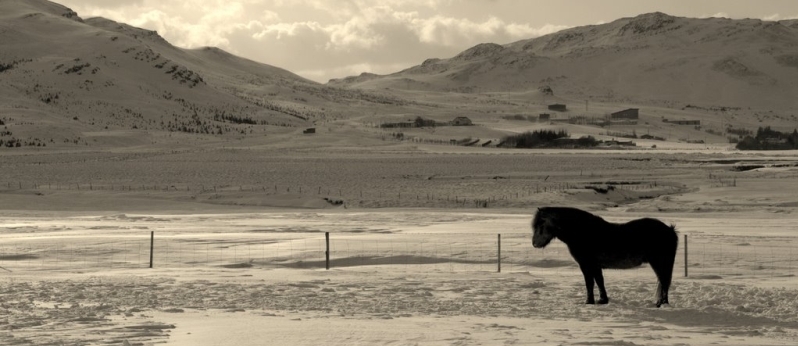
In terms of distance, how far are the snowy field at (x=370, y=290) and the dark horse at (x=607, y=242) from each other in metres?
0.48

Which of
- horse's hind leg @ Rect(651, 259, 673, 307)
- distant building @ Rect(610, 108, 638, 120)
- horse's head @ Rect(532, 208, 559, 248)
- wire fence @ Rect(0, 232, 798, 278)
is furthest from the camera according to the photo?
distant building @ Rect(610, 108, 638, 120)

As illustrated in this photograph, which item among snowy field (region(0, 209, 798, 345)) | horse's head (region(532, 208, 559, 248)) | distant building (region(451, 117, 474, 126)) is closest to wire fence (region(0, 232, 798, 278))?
snowy field (region(0, 209, 798, 345))

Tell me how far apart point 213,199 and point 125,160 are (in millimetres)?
28175

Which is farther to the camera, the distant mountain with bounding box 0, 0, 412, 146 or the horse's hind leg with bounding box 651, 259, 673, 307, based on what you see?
the distant mountain with bounding box 0, 0, 412, 146

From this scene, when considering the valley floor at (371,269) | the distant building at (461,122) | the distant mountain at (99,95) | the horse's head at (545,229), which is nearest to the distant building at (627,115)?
the distant building at (461,122)

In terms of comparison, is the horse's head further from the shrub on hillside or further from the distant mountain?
the shrub on hillside

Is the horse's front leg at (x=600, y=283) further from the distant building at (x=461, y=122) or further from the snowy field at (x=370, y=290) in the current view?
the distant building at (x=461, y=122)

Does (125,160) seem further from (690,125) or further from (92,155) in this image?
(690,125)

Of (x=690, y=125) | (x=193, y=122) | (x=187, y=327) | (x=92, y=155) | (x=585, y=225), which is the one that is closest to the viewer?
(x=187, y=327)

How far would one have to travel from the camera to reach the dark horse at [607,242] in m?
15.2

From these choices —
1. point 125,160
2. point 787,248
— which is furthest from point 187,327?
point 125,160

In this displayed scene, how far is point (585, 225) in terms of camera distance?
15.4 meters

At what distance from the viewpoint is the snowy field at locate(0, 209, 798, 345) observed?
1331 cm

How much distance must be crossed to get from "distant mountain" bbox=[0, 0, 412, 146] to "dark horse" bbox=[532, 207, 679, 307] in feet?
245
